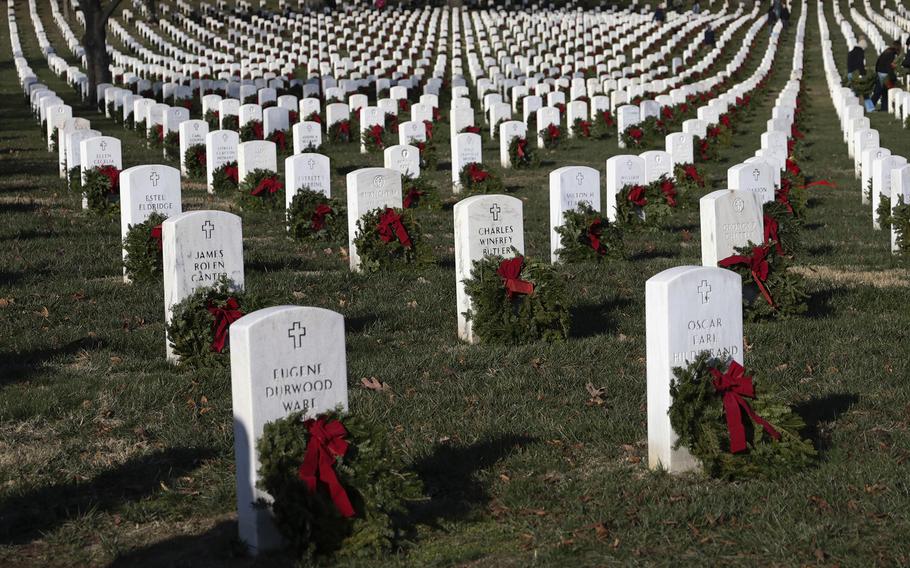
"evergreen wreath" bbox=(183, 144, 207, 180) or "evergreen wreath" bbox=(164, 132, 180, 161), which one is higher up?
"evergreen wreath" bbox=(164, 132, 180, 161)

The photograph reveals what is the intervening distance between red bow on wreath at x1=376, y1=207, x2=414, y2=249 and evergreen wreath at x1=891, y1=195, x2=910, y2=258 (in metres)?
5.18

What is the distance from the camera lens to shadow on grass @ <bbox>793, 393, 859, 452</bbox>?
25.8 ft

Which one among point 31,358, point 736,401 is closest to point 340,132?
point 31,358

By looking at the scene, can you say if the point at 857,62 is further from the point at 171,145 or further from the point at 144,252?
the point at 144,252

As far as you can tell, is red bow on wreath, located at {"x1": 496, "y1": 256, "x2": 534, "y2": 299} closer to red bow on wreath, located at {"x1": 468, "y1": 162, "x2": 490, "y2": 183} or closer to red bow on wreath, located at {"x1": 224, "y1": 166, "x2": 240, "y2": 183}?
red bow on wreath, located at {"x1": 468, "y1": 162, "x2": 490, "y2": 183}

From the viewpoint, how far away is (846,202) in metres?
19.3

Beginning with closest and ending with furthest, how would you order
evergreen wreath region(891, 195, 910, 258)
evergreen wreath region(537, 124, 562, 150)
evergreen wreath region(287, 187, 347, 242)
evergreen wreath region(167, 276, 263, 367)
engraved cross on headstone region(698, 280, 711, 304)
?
engraved cross on headstone region(698, 280, 711, 304), evergreen wreath region(167, 276, 263, 367), evergreen wreath region(891, 195, 910, 258), evergreen wreath region(287, 187, 347, 242), evergreen wreath region(537, 124, 562, 150)

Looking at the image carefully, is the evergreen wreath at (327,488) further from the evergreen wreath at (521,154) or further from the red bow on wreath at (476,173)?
the evergreen wreath at (521,154)

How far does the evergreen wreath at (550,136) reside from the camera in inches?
1059

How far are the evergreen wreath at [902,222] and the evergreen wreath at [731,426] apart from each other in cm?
751

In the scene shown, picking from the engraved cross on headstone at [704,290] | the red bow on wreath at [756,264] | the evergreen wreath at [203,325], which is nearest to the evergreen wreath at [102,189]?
the evergreen wreath at [203,325]

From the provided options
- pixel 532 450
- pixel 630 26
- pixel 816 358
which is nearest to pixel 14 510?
pixel 532 450

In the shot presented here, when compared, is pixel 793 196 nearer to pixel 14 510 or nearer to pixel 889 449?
pixel 889 449

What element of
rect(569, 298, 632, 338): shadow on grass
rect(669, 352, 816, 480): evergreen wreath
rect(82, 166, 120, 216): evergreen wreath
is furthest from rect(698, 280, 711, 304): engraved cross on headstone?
rect(82, 166, 120, 216): evergreen wreath
